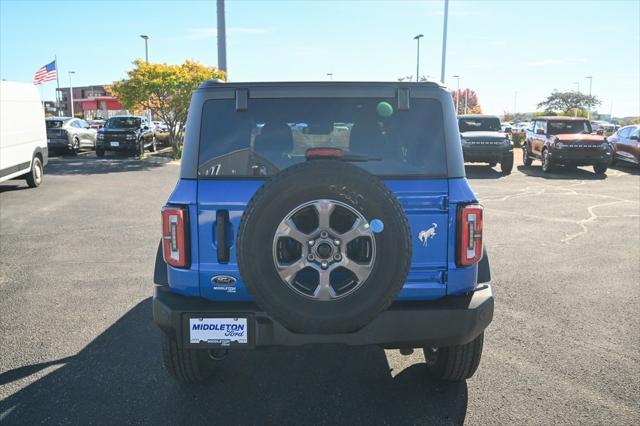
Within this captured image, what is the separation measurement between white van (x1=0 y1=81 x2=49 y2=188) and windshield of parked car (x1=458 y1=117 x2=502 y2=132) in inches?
479

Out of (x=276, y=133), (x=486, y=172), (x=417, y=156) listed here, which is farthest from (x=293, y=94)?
(x=486, y=172)

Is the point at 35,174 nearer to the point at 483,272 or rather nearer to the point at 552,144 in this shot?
the point at 483,272

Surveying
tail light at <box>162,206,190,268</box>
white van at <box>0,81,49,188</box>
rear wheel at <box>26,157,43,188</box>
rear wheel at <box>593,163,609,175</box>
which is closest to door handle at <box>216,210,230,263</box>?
tail light at <box>162,206,190,268</box>

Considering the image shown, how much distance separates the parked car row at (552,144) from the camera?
1681 centimetres

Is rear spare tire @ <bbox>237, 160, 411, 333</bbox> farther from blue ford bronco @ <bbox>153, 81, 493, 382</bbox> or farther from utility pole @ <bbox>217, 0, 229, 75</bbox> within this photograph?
utility pole @ <bbox>217, 0, 229, 75</bbox>

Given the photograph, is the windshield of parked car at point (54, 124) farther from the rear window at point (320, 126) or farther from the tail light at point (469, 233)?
the tail light at point (469, 233)

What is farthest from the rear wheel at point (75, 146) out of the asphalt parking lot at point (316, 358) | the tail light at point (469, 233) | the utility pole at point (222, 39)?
the tail light at point (469, 233)

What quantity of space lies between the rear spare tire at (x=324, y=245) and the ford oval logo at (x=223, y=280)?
0.35m

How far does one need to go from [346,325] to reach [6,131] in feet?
36.4

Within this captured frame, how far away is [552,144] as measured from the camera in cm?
1728

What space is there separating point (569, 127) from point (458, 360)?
54.3 feet

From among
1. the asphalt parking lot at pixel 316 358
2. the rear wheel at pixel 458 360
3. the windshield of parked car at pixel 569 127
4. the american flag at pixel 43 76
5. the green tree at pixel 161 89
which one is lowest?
the asphalt parking lot at pixel 316 358

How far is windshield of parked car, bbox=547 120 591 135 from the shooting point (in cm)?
1794

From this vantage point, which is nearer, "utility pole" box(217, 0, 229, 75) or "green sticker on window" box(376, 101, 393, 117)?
"green sticker on window" box(376, 101, 393, 117)
